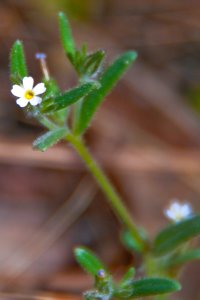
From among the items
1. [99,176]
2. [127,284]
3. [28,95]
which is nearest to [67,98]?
[28,95]

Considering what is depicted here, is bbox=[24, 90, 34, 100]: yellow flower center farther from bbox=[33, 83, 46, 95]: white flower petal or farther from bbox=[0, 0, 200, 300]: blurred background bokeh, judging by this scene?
bbox=[0, 0, 200, 300]: blurred background bokeh

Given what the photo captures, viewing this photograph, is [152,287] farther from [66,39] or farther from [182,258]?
[66,39]

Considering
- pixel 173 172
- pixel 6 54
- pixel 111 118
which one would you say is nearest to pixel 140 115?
pixel 111 118

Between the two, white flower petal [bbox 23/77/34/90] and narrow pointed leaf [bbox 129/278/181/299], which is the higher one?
white flower petal [bbox 23/77/34/90]

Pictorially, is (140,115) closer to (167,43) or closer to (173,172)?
(173,172)

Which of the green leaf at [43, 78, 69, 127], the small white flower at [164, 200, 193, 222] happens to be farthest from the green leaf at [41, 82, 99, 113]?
the small white flower at [164, 200, 193, 222]
